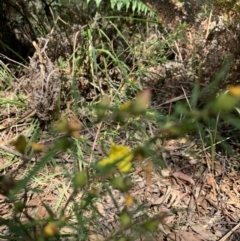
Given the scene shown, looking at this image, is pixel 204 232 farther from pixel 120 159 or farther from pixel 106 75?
pixel 120 159

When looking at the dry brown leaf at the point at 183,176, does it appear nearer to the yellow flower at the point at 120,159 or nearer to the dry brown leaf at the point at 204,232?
the dry brown leaf at the point at 204,232

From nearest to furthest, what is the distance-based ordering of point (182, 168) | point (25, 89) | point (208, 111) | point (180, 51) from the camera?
point (208, 111) → point (182, 168) → point (25, 89) → point (180, 51)

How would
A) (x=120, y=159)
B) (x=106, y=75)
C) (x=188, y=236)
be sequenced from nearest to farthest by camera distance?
(x=120, y=159), (x=188, y=236), (x=106, y=75)

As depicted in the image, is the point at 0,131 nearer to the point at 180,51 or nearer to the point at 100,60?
the point at 100,60

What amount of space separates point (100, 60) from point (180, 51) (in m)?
0.43

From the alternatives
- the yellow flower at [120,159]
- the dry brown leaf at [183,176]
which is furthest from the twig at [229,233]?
the yellow flower at [120,159]

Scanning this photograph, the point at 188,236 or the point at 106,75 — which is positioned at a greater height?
the point at 106,75

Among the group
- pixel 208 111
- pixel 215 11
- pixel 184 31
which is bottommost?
pixel 184 31

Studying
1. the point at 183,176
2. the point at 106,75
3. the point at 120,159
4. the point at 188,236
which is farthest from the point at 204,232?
the point at 120,159

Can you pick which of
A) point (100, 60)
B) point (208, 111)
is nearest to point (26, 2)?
point (100, 60)

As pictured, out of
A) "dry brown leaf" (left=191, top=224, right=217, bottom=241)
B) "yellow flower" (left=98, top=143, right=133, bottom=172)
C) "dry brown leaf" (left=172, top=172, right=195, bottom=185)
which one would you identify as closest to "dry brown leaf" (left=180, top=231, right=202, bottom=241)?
"dry brown leaf" (left=191, top=224, right=217, bottom=241)

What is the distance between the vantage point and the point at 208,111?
58 cm

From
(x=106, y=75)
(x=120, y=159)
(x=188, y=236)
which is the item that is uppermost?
(x=120, y=159)

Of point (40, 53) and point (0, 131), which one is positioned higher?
point (40, 53)
